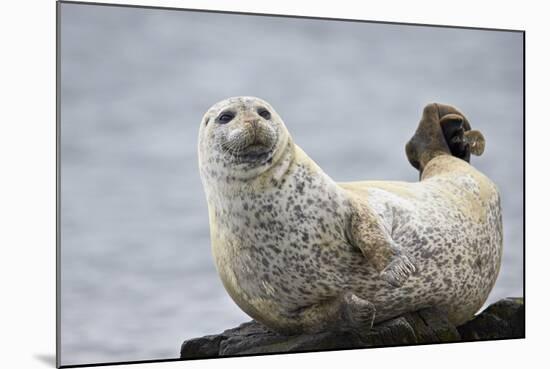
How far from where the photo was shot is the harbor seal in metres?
4.99

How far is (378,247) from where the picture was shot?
500 cm

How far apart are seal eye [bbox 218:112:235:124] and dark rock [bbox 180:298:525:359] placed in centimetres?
120

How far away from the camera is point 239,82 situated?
545 centimetres

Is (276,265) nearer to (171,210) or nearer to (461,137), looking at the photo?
(171,210)

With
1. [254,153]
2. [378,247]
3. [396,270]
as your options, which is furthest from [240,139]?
[396,270]

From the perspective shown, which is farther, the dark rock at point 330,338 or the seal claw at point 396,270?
the dark rock at point 330,338

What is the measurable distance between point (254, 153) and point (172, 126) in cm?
59

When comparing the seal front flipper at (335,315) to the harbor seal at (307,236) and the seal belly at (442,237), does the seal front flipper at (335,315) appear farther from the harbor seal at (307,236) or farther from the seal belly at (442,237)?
the seal belly at (442,237)

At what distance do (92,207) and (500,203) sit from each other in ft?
8.35

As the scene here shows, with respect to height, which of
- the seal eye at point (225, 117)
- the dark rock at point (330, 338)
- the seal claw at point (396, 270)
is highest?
the seal eye at point (225, 117)

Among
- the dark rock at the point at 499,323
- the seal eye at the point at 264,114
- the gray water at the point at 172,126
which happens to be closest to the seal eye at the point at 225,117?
the seal eye at the point at 264,114

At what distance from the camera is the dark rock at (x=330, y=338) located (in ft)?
17.5

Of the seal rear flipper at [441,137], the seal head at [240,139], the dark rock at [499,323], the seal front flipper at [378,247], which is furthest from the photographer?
the seal rear flipper at [441,137]

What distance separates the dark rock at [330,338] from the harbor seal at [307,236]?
0.08 meters
